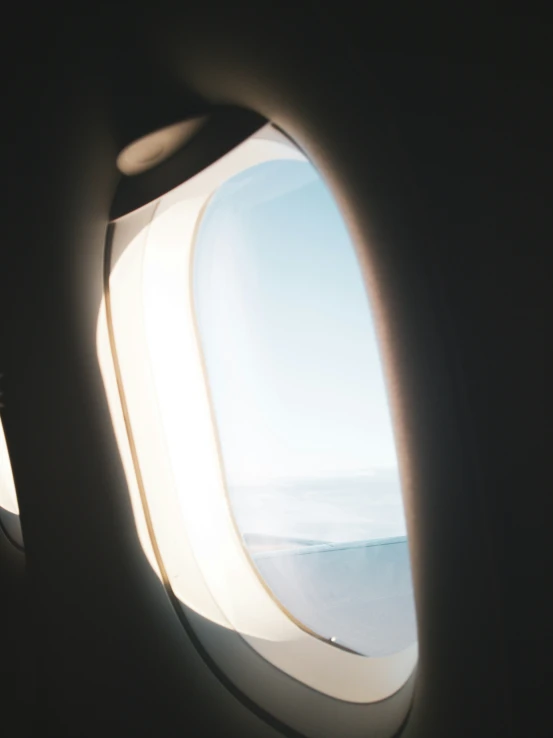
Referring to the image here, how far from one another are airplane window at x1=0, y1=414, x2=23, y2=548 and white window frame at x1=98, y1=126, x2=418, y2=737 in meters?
2.18

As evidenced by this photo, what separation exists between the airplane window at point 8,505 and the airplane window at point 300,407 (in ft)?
7.43

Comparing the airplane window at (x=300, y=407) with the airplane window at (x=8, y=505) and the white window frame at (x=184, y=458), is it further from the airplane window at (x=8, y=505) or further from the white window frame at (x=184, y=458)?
the airplane window at (x=8, y=505)

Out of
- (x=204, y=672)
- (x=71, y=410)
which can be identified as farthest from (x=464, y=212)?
(x=204, y=672)

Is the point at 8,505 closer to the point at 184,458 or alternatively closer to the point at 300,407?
the point at 184,458

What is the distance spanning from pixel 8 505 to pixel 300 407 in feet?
11.1

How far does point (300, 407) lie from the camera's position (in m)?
3.20

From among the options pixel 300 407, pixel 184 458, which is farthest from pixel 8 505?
pixel 300 407

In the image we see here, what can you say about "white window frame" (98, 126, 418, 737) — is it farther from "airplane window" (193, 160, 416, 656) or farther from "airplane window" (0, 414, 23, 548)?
"airplane window" (0, 414, 23, 548)

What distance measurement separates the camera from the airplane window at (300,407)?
2.79 m

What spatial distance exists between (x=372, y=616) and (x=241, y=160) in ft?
6.95

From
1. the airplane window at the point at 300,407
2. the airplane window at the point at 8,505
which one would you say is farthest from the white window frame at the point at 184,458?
the airplane window at the point at 8,505

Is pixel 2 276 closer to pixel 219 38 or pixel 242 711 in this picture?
pixel 219 38

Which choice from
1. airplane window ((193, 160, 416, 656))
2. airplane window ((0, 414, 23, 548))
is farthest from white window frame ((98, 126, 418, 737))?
airplane window ((0, 414, 23, 548))

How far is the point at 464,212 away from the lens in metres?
1.17
